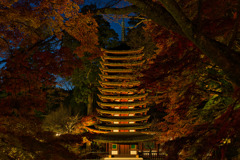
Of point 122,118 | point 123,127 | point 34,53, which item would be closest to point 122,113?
point 122,118

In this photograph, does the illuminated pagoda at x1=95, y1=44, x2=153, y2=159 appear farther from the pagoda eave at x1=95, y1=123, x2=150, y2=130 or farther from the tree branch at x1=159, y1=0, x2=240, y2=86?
the tree branch at x1=159, y1=0, x2=240, y2=86

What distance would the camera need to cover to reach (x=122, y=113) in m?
15.7

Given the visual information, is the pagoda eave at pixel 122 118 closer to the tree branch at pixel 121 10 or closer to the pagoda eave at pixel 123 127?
the pagoda eave at pixel 123 127

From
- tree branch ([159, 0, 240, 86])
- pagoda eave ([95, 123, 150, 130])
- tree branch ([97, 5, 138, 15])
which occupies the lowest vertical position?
pagoda eave ([95, 123, 150, 130])

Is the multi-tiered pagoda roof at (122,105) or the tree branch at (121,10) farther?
the multi-tiered pagoda roof at (122,105)

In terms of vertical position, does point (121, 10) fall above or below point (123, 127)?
above

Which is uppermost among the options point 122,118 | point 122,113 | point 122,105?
point 122,105

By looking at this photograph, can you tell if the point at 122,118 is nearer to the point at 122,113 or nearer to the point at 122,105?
the point at 122,113

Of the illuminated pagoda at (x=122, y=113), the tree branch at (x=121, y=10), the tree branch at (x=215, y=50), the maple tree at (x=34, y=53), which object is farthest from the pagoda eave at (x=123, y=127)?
the tree branch at (x=215, y=50)

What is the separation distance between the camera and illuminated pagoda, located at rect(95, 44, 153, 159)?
49.5 ft

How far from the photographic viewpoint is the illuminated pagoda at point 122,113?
594 inches

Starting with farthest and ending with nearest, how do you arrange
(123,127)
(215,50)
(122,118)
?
(123,127), (122,118), (215,50)

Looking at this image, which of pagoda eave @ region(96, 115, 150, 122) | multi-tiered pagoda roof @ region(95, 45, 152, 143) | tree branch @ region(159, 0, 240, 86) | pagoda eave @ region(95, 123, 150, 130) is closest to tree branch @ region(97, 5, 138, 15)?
tree branch @ region(159, 0, 240, 86)

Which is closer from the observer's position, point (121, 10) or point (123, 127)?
point (121, 10)
